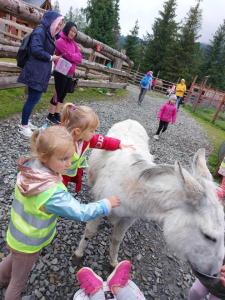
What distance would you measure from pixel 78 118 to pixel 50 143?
0.91m

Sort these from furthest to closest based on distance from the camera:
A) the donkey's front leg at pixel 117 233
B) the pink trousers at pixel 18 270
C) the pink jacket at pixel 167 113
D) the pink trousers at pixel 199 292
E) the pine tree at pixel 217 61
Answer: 1. the pine tree at pixel 217 61
2. the pink jacket at pixel 167 113
3. the donkey's front leg at pixel 117 233
4. the pink trousers at pixel 199 292
5. the pink trousers at pixel 18 270

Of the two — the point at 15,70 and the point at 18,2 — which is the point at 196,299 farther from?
the point at 15,70

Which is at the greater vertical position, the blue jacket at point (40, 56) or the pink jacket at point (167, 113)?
the blue jacket at point (40, 56)

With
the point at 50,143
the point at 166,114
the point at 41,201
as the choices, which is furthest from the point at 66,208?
the point at 166,114

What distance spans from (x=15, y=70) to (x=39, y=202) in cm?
754

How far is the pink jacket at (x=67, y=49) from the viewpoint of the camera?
6.61 metres

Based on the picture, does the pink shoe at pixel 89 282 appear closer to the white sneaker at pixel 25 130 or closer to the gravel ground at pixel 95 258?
the gravel ground at pixel 95 258

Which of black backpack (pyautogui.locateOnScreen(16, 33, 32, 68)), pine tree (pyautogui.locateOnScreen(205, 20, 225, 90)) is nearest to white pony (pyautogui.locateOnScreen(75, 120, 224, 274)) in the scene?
black backpack (pyautogui.locateOnScreen(16, 33, 32, 68))

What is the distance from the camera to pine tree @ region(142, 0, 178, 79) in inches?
1960

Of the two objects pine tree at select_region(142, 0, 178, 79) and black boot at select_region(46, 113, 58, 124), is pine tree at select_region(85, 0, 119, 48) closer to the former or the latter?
pine tree at select_region(142, 0, 178, 79)

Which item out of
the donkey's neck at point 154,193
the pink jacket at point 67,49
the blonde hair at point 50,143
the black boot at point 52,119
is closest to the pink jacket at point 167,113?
the pink jacket at point 67,49

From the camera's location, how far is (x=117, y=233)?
3.23 meters

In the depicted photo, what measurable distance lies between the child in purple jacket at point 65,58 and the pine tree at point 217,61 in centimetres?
4977

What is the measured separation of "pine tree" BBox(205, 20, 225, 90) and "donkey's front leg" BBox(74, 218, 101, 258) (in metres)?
53.5
